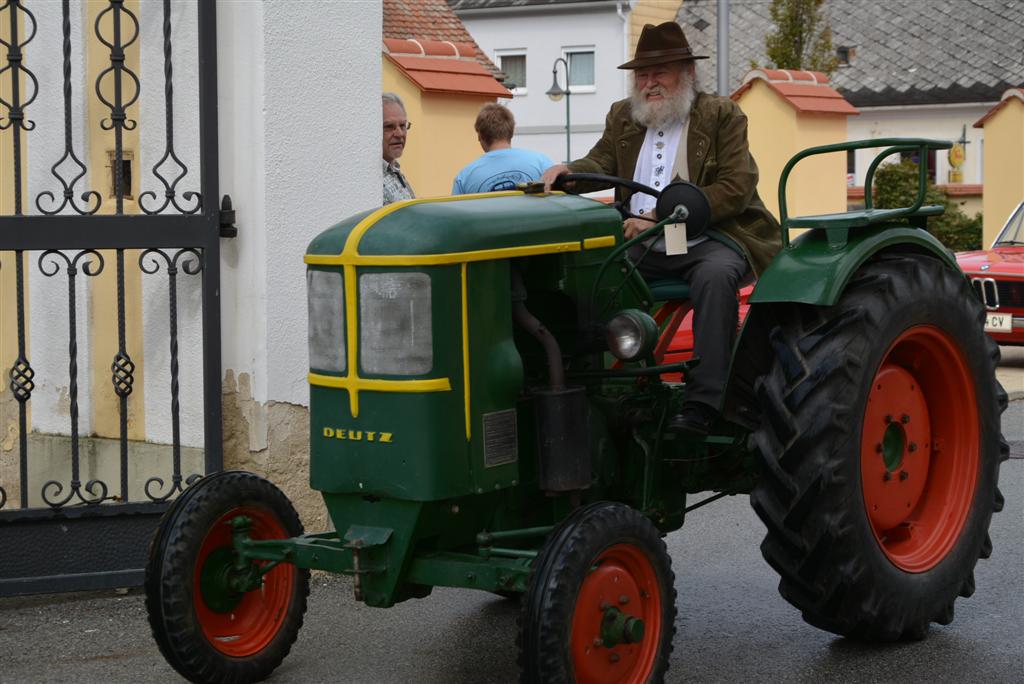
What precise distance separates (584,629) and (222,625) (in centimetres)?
121

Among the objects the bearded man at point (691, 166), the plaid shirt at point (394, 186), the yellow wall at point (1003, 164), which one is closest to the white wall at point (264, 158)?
the plaid shirt at point (394, 186)

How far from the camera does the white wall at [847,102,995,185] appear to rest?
154ft

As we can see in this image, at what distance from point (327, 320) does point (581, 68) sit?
1780 inches

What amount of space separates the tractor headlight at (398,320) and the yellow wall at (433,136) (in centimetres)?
856

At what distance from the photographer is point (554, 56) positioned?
4903 centimetres

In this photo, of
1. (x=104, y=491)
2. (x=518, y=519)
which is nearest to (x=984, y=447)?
(x=518, y=519)

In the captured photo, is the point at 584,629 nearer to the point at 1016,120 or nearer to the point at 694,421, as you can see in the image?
the point at 694,421

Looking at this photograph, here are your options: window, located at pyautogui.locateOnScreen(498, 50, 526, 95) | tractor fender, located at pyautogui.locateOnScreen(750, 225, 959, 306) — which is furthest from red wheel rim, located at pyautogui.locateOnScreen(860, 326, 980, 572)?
window, located at pyautogui.locateOnScreen(498, 50, 526, 95)

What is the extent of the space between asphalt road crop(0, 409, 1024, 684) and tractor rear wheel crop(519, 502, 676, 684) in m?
0.63

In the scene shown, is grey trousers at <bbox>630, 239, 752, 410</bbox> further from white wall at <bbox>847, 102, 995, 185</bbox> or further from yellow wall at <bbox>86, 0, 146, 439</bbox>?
white wall at <bbox>847, 102, 995, 185</bbox>

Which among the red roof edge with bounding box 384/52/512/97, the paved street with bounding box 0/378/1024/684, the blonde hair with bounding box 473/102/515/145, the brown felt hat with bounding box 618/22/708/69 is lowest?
the paved street with bounding box 0/378/1024/684

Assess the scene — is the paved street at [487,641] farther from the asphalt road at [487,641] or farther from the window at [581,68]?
the window at [581,68]

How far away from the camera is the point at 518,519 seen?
16.2ft

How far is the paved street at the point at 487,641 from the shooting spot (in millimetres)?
5289
